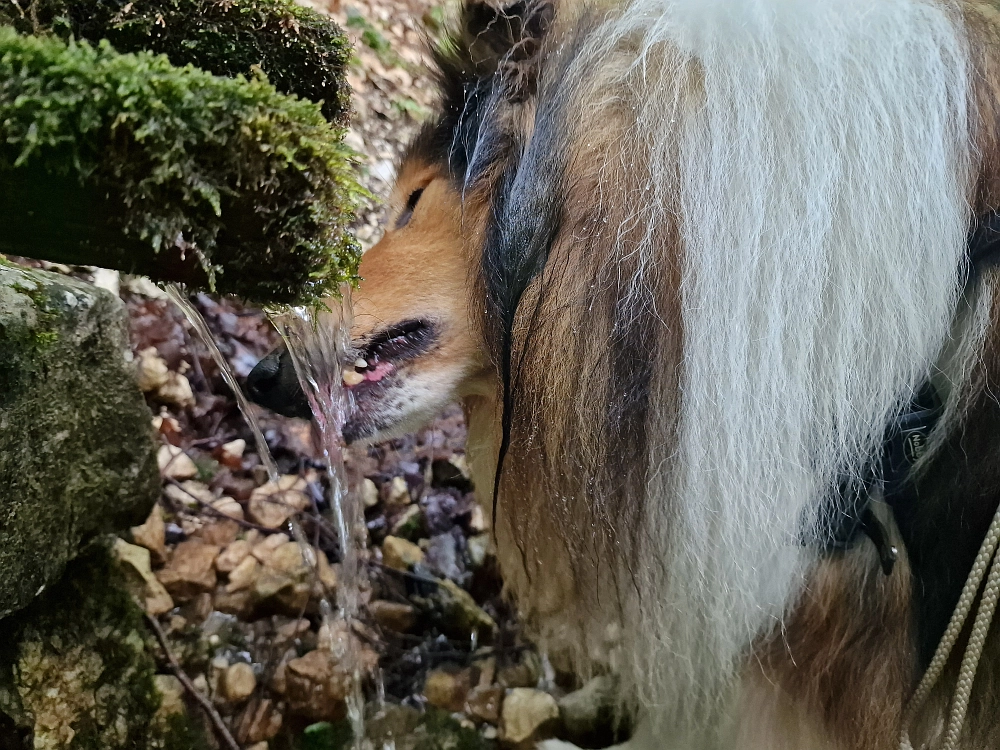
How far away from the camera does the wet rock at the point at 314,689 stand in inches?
57.7

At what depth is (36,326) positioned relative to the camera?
1.01 m

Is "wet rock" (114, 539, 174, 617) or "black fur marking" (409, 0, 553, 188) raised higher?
"black fur marking" (409, 0, 553, 188)

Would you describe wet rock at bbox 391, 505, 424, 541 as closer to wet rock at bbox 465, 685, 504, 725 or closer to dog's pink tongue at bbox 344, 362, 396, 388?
wet rock at bbox 465, 685, 504, 725

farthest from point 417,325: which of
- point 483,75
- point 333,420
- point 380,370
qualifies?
point 483,75

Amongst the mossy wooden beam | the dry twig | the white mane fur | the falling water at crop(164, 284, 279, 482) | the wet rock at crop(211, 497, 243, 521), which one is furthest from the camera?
the wet rock at crop(211, 497, 243, 521)

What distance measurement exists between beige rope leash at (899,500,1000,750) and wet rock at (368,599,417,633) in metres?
1.10

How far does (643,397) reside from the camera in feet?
2.91

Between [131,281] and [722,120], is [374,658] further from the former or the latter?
[722,120]

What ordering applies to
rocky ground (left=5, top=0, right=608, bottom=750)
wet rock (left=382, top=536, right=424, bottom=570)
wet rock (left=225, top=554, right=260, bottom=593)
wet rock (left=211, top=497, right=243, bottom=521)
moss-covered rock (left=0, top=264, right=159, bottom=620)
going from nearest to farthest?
moss-covered rock (left=0, top=264, right=159, bottom=620)
rocky ground (left=5, top=0, right=608, bottom=750)
wet rock (left=225, top=554, right=260, bottom=593)
wet rock (left=211, top=497, right=243, bottom=521)
wet rock (left=382, top=536, right=424, bottom=570)

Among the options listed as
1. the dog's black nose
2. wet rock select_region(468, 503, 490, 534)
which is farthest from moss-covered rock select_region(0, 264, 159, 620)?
wet rock select_region(468, 503, 490, 534)

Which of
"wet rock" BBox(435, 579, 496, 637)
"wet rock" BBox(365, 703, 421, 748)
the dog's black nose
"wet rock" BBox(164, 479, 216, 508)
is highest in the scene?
the dog's black nose

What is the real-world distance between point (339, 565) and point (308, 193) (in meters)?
1.25

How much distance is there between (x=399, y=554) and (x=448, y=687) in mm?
347

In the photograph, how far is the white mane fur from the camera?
810mm
